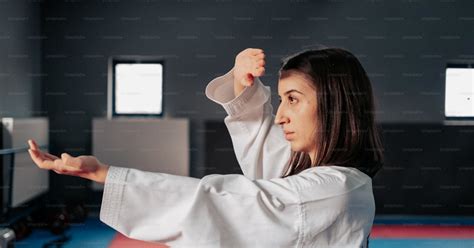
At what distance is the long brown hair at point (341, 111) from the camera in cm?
53

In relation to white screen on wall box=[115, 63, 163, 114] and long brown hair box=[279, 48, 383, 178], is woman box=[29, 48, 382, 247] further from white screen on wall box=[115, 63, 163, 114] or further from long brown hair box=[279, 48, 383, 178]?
white screen on wall box=[115, 63, 163, 114]

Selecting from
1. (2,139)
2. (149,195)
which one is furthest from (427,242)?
(149,195)

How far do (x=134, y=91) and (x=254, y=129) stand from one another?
3294 mm

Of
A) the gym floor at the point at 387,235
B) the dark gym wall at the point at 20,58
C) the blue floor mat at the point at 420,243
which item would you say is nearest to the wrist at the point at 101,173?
the gym floor at the point at 387,235

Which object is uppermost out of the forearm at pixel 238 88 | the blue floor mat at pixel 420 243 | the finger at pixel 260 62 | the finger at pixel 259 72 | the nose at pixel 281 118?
the finger at pixel 260 62

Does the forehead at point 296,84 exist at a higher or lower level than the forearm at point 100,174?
higher

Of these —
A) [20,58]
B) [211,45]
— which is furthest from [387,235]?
[20,58]

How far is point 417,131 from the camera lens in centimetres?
380

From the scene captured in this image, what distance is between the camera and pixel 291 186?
17.9 inches

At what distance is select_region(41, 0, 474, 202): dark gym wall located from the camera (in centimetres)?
388

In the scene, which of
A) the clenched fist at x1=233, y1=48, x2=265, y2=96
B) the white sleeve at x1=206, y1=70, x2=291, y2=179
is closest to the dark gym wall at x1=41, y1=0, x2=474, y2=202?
the white sleeve at x1=206, y1=70, x2=291, y2=179

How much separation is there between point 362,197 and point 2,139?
2396 mm

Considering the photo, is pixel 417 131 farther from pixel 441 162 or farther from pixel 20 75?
pixel 20 75

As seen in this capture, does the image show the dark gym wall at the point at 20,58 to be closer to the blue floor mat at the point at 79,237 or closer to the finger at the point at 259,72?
the blue floor mat at the point at 79,237
